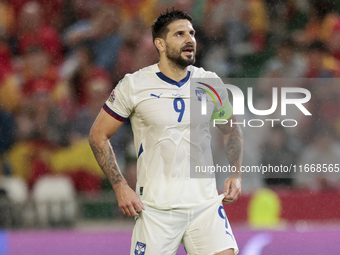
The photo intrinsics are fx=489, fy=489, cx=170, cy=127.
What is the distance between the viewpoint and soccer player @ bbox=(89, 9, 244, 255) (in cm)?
240

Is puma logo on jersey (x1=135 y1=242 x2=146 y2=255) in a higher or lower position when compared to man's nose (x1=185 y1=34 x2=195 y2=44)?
lower

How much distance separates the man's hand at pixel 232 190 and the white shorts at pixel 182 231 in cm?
9

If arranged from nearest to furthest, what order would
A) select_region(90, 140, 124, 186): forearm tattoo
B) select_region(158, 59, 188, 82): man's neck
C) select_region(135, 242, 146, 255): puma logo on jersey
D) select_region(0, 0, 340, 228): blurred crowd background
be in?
select_region(135, 242, 146, 255): puma logo on jersey
select_region(90, 140, 124, 186): forearm tattoo
select_region(158, 59, 188, 82): man's neck
select_region(0, 0, 340, 228): blurred crowd background

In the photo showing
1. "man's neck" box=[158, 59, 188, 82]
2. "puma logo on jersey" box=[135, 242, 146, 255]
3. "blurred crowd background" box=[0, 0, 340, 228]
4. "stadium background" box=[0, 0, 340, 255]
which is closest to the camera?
"puma logo on jersey" box=[135, 242, 146, 255]

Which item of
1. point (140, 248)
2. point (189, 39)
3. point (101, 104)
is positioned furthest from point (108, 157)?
point (101, 104)

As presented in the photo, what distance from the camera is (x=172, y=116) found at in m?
2.46

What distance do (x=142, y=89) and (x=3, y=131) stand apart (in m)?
2.89

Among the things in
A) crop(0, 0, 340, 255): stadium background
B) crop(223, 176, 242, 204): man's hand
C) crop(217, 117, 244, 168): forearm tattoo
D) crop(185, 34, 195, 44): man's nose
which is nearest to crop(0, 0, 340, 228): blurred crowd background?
crop(0, 0, 340, 255): stadium background

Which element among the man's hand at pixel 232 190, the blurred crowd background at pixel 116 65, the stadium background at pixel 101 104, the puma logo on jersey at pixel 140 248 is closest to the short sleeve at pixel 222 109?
the man's hand at pixel 232 190

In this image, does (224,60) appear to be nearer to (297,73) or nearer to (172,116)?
(297,73)

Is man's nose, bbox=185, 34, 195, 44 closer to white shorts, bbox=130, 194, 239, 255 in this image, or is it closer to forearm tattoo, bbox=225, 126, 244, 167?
forearm tattoo, bbox=225, 126, 244, 167

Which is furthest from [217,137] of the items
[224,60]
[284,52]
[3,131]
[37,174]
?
[3,131]

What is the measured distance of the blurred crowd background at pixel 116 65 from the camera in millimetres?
4730

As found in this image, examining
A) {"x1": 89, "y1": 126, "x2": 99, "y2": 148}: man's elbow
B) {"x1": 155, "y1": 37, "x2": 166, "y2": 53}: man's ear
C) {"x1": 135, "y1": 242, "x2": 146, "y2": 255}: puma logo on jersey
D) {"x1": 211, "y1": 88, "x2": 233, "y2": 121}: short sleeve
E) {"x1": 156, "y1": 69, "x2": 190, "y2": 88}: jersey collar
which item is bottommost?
{"x1": 135, "y1": 242, "x2": 146, "y2": 255}: puma logo on jersey
